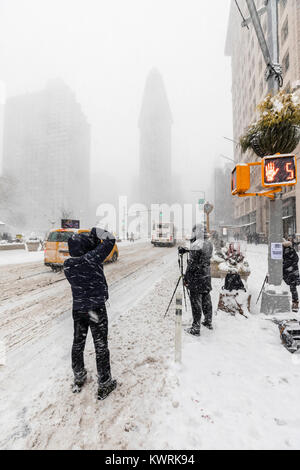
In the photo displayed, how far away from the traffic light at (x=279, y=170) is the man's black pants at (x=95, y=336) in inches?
151

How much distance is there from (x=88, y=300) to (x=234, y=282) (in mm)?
3695

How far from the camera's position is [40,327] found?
14.5 feet

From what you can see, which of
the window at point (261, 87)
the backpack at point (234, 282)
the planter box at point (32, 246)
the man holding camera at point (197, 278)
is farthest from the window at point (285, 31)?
the planter box at point (32, 246)

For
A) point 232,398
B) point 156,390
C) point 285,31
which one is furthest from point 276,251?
point 285,31

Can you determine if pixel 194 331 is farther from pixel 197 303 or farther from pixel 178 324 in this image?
pixel 178 324

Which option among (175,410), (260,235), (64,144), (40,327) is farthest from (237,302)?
(64,144)

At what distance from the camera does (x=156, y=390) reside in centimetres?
261

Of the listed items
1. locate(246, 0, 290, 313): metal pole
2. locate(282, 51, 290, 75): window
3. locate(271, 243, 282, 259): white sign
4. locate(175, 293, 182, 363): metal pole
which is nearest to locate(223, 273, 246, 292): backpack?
locate(246, 0, 290, 313): metal pole

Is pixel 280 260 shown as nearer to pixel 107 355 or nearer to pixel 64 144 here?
pixel 107 355

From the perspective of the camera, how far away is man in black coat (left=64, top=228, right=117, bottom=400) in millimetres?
2564

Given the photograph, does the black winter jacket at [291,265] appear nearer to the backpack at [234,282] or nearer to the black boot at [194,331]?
the backpack at [234,282]

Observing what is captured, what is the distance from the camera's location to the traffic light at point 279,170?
404 cm

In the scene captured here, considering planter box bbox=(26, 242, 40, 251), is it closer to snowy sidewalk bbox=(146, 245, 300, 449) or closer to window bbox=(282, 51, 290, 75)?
snowy sidewalk bbox=(146, 245, 300, 449)
